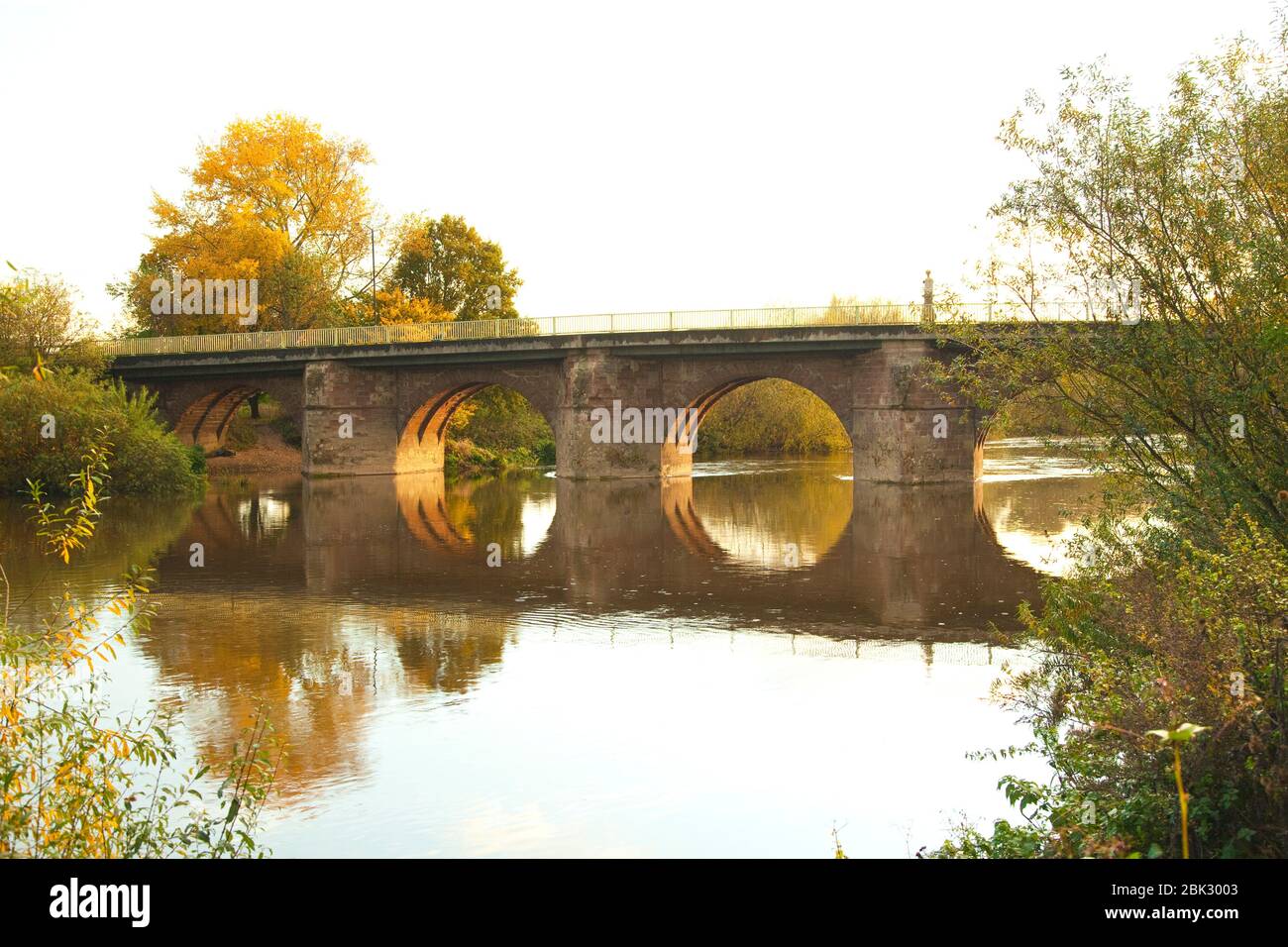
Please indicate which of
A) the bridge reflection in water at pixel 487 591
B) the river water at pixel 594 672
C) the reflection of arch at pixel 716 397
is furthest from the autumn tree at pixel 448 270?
the river water at pixel 594 672

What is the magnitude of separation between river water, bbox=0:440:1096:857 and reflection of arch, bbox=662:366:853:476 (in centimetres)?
955

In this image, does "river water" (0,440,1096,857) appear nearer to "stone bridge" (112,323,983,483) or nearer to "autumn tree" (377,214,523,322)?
"stone bridge" (112,323,983,483)

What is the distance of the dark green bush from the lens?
31562 mm

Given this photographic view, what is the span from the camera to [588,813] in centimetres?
793

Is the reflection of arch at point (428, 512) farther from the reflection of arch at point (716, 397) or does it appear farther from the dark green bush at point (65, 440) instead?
the reflection of arch at point (716, 397)

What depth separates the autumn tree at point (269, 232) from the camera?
4491cm

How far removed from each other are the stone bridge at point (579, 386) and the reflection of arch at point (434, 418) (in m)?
0.07

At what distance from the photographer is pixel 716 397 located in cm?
4000

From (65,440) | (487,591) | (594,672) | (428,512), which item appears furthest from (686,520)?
(65,440)

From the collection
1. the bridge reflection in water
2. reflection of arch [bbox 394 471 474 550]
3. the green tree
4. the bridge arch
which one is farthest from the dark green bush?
the green tree

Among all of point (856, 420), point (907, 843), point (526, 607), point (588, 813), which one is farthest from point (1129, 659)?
point (856, 420)
